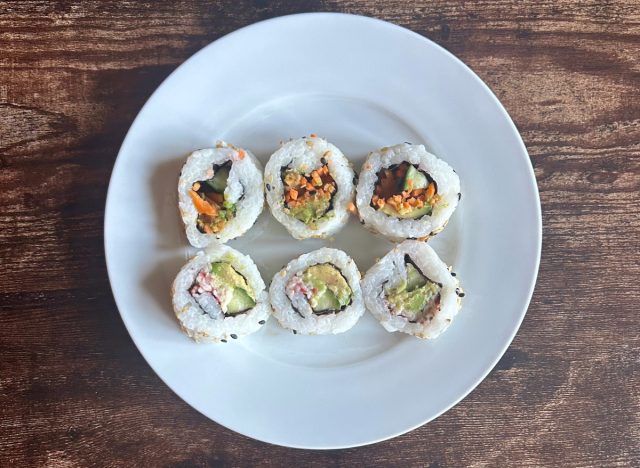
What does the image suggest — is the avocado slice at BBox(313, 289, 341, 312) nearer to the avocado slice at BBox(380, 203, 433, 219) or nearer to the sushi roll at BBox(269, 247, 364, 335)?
the sushi roll at BBox(269, 247, 364, 335)

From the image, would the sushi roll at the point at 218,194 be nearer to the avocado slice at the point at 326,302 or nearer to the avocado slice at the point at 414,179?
the avocado slice at the point at 326,302

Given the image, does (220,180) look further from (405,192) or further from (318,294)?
(405,192)

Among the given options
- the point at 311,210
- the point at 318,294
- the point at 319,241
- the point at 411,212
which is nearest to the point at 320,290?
the point at 318,294

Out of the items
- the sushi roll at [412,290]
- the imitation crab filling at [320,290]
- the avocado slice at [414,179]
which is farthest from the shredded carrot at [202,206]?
the avocado slice at [414,179]

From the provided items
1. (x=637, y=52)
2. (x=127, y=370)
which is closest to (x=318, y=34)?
(x=637, y=52)

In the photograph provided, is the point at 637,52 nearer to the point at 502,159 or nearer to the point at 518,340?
the point at 502,159

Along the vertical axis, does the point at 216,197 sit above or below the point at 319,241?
→ above
